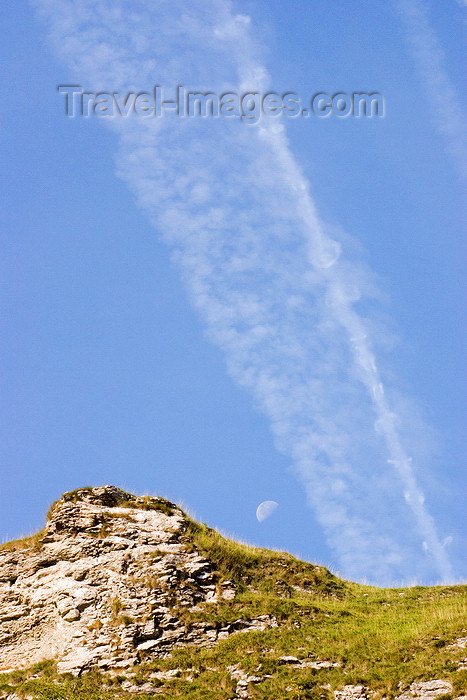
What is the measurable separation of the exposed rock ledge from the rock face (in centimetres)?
4

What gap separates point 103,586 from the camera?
25859mm

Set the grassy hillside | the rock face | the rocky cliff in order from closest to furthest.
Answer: the grassy hillside
the rocky cliff
the rock face

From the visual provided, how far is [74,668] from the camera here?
2230cm

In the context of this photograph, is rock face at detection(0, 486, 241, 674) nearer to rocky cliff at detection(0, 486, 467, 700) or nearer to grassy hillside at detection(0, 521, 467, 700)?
rocky cliff at detection(0, 486, 467, 700)

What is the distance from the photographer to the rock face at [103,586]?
23344 mm

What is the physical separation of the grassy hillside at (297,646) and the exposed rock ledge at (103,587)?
66cm

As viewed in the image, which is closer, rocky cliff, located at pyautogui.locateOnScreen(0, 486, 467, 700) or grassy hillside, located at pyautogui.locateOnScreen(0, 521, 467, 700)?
grassy hillside, located at pyautogui.locateOnScreen(0, 521, 467, 700)

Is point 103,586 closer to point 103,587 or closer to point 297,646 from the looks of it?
point 103,587

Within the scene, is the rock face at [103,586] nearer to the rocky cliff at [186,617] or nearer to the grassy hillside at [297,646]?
the rocky cliff at [186,617]

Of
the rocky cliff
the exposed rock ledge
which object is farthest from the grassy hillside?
the exposed rock ledge

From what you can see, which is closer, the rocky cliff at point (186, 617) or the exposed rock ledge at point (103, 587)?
the rocky cliff at point (186, 617)

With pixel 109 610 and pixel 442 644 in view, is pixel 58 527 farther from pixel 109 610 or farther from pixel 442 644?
pixel 442 644

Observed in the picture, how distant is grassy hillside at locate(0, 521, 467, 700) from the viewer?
18.9m

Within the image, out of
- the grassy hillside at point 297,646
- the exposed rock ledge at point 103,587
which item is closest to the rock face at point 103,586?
the exposed rock ledge at point 103,587
